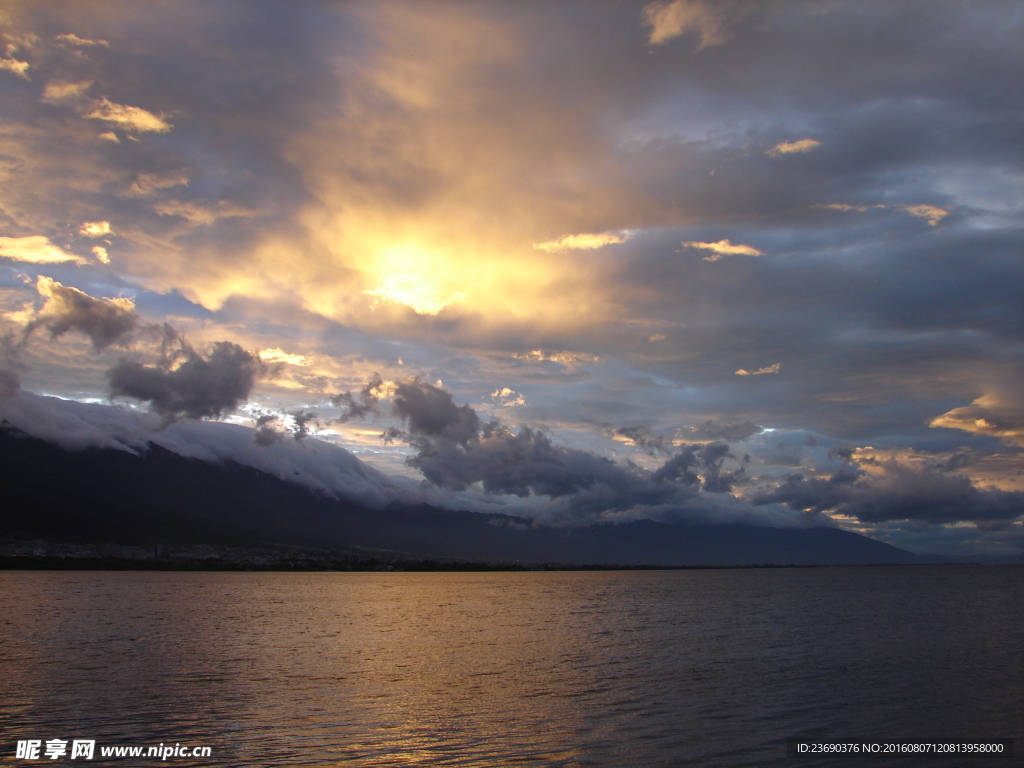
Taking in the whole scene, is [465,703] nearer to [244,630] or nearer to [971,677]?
[971,677]

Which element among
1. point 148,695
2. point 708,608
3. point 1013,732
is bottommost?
point 708,608

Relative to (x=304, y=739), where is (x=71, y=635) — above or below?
below

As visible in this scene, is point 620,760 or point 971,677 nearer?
point 620,760

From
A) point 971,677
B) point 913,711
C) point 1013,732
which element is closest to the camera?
point 1013,732

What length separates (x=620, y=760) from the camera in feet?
108

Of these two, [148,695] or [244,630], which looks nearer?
[148,695]

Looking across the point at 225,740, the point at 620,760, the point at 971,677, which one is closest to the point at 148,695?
the point at 225,740

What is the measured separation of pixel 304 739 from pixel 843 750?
28.5 m

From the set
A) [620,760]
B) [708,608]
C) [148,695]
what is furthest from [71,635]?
[708,608]

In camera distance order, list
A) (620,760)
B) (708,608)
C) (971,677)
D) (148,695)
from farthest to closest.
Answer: (708,608), (971,677), (148,695), (620,760)

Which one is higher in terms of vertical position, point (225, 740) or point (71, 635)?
point (225, 740)

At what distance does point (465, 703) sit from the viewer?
46875mm

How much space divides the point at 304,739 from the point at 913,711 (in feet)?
126

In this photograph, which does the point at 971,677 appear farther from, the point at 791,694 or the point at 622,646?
the point at 622,646
